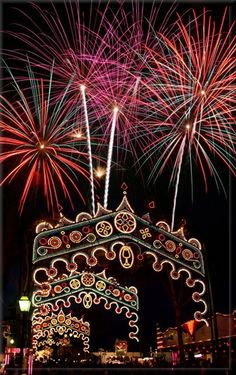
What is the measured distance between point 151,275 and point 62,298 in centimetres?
371

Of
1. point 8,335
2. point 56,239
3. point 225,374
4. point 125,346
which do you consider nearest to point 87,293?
point 56,239

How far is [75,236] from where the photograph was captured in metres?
17.8

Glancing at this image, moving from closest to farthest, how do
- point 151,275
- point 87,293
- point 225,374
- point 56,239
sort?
1. point 225,374
2. point 56,239
3. point 87,293
4. point 151,275

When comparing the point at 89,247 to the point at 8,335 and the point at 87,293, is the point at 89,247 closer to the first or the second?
the point at 87,293

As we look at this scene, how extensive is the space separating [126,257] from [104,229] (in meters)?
1.34

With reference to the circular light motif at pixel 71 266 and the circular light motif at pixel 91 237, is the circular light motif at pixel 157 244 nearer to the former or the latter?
the circular light motif at pixel 91 237

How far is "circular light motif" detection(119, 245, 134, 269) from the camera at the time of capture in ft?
60.6

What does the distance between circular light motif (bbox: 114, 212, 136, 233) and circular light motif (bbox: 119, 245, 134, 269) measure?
65cm

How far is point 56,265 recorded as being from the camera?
1767cm

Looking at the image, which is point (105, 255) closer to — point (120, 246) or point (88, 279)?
point (120, 246)

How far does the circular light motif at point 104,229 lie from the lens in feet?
59.7

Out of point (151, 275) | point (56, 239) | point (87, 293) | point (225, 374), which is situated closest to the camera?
point (225, 374)

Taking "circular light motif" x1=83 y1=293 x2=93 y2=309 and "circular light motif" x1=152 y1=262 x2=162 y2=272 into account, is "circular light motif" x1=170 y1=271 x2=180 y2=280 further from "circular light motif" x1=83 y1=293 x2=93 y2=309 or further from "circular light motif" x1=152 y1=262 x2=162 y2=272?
"circular light motif" x1=83 y1=293 x2=93 y2=309

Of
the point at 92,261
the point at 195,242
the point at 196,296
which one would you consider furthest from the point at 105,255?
the point at 196,296
